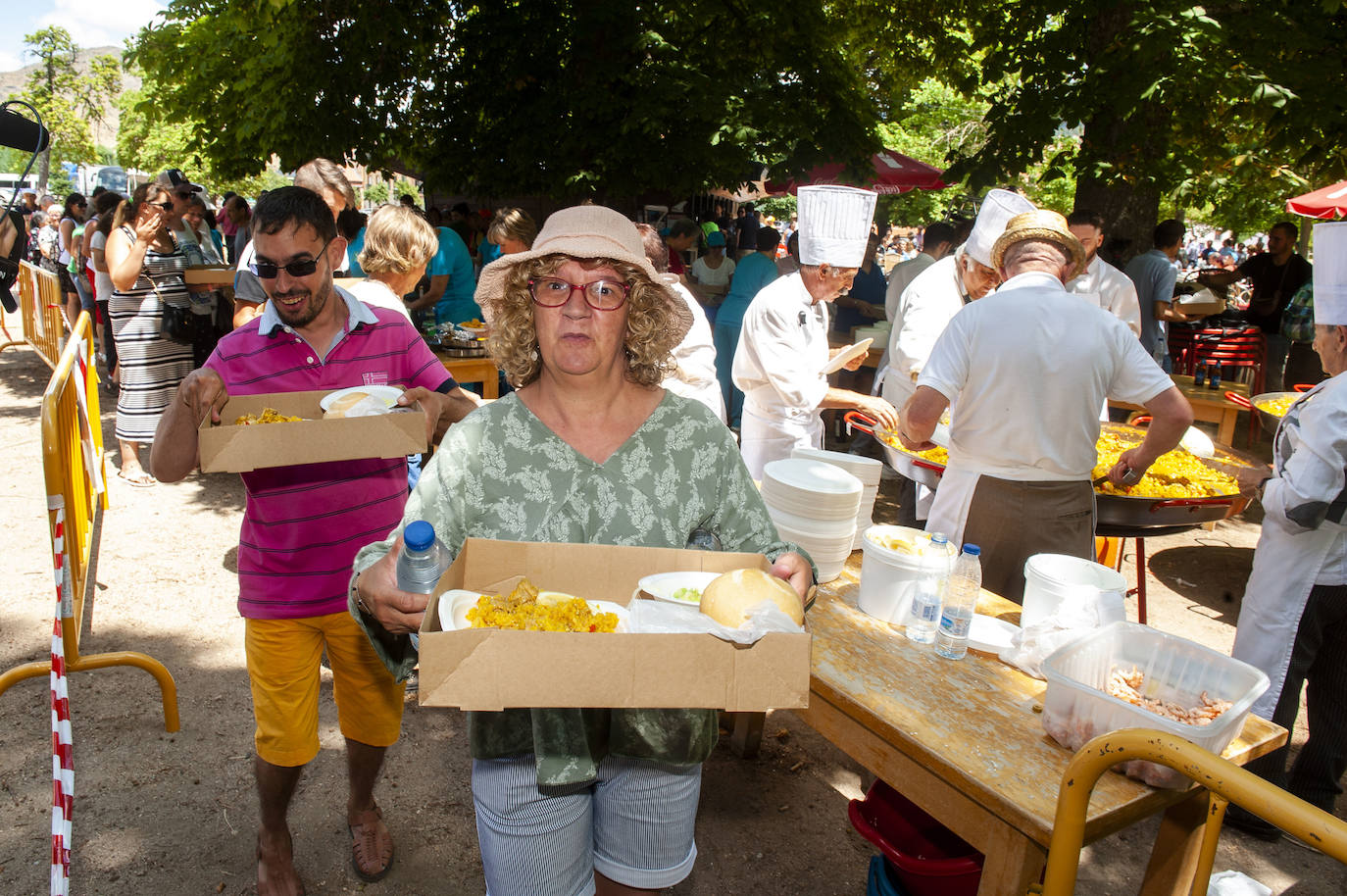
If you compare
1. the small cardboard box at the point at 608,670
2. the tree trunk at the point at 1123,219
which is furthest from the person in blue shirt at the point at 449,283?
the small cardboard box at the point at 608,670

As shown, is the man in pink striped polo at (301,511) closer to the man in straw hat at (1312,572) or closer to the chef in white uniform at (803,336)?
the chef in white uniform at (803,336)

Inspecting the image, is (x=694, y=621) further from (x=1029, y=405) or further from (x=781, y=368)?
(x=781, y=368)

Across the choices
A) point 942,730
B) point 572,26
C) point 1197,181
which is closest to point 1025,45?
point 1197,181

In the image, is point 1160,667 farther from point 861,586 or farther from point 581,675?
point 581,675

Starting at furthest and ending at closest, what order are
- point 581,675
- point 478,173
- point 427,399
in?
1. point 478,173
2. point 427,399
3. point 581,675

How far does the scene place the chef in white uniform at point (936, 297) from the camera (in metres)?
4.66

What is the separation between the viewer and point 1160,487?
13.0 feet

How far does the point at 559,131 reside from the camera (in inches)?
375

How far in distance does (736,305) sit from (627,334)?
751 cm

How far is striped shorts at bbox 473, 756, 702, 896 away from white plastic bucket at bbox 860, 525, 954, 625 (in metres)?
1.01

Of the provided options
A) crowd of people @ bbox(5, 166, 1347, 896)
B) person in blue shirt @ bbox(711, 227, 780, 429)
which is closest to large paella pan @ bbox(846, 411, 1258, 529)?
crowd of people @ bbox(5, 166, 1347, 896)

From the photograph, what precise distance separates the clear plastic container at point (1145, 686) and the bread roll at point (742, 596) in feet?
2.71

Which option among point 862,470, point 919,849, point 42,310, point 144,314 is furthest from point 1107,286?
point 42,310

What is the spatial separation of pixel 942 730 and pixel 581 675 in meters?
1.17
